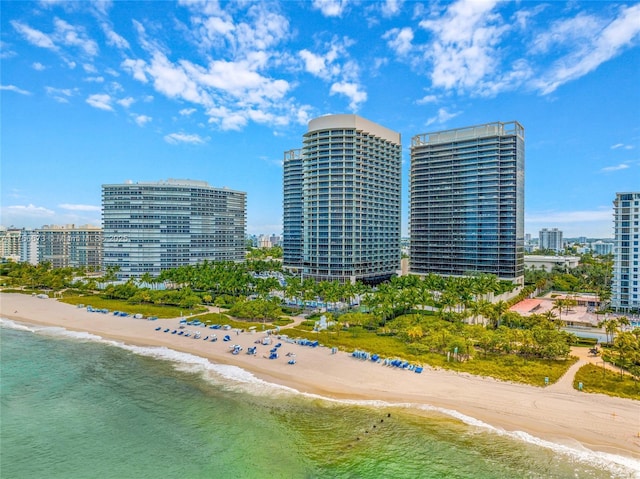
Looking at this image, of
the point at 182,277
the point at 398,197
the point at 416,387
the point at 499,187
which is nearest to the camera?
the point at 416,387

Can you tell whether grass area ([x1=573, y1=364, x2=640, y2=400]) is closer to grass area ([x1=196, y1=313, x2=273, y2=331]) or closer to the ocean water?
the ocean water

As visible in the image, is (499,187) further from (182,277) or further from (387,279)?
→ (182,277)

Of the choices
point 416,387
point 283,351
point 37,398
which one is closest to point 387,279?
point 283,351

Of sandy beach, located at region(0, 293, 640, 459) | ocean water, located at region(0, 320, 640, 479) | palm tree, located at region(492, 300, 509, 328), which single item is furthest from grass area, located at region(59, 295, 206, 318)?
palm tree, located at region(492, 300, 509, 328)

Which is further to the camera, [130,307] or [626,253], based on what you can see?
[130,307]

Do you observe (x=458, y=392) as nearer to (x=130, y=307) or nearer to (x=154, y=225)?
(x=130, y=307)

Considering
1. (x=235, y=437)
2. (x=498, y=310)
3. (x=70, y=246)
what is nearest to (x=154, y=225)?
(x=70, y=246)
